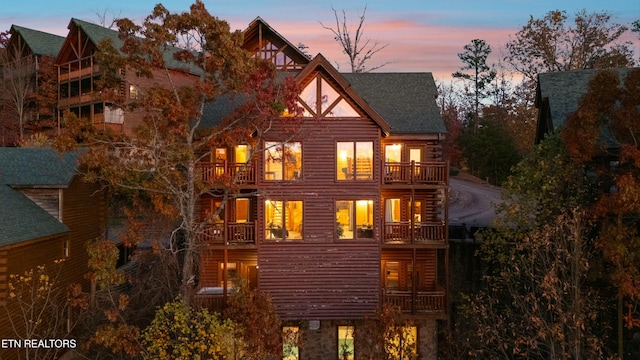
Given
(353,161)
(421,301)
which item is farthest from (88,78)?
(421,301)

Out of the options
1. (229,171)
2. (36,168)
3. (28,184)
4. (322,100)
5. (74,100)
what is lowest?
(28,184)

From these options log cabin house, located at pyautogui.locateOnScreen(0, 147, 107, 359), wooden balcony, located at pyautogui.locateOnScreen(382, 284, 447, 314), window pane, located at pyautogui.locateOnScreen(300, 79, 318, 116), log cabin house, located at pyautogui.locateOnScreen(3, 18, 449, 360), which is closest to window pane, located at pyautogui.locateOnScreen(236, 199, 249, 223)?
log cabin house, located at pyautogui.locateOnScreen(3, 18, 449, 360)

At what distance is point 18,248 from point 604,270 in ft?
69.8

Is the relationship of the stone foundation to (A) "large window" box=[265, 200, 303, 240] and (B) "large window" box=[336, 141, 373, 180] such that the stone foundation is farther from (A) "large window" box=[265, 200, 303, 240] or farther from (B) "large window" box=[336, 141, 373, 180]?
(B) "large window" box=[336, 141, 373, 180]

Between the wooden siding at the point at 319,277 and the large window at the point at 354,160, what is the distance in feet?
9.85

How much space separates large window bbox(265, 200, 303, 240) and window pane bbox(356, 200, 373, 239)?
2.52m

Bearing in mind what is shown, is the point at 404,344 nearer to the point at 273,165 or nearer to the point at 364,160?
the point at 364,160

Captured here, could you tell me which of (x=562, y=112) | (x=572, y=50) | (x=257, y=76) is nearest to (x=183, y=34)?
(x=257, y=76)

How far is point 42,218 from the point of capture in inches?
800

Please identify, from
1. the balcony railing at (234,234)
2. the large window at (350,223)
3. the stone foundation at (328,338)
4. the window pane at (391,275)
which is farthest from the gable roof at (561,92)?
the balcony railing at (234,234)

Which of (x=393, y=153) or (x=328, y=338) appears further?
(x=393, y=153)

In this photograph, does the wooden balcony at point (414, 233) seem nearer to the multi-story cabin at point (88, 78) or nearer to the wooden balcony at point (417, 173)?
the wooden balcony at point (417, 173)

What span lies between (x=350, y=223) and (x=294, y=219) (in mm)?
2447

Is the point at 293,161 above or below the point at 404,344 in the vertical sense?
above
